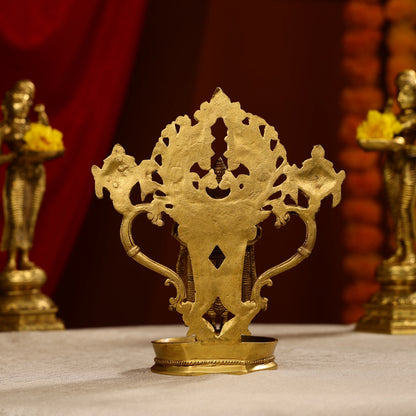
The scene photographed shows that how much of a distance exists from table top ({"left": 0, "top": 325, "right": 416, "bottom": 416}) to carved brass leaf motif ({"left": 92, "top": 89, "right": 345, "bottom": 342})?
11 cm

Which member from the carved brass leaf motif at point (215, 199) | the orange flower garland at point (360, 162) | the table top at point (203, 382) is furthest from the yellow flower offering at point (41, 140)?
the orange flower garland at point (360, 162)

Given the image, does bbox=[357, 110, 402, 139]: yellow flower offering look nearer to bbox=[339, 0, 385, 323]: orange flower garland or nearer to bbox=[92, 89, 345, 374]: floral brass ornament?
bbox=[339, 0, 385, 323]: orange flower garland

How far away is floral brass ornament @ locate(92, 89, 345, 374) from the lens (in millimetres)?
1161

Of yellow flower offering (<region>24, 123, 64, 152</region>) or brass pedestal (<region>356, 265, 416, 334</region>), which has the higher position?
yellow flower offering (<region>24, 123, 64, 152</region>)

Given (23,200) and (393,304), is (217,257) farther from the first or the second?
(23,200)

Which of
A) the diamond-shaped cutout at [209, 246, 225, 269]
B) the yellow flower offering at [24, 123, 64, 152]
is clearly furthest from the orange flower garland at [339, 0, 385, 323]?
the diamond-shaped cutout at [209, 246, 225, 269]

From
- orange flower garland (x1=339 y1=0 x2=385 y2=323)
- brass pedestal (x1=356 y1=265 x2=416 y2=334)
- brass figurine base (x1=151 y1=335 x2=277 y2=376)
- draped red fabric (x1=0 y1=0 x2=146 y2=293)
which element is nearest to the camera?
brass figurine base (x1=151 y1=335 x2=277 y2=376)

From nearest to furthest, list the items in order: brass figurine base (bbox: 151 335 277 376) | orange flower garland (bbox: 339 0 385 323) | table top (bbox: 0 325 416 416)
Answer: table top (bbox: 0 325 416 416), brass figurine base (bbox: 151 335 277 376), orange flower garland (bbox: 339 0 385 323)

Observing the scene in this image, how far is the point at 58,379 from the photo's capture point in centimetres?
115

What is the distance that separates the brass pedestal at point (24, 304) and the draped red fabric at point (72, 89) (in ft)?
1.12

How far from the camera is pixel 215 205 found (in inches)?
45.9

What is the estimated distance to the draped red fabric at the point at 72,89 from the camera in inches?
89.9

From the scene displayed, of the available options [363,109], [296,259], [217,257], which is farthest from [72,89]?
[296,259]

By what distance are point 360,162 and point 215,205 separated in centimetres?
143
